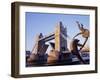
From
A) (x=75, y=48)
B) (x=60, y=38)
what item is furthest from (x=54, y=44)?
(x=75, y=48)

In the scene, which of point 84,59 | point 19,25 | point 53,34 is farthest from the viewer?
point 84,59

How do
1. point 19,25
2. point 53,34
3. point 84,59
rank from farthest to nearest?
point 84,59, point 53,34, point 19,25

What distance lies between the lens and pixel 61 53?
199 cm

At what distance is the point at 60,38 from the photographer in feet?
6.51

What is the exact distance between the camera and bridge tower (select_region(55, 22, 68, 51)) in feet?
6.48

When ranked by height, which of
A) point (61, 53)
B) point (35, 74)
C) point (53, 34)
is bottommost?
point (35, 74)

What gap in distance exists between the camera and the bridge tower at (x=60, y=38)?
1.98 meters

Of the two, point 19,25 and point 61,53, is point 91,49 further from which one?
point 19,25

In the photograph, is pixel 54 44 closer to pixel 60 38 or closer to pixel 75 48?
pixel 60 38

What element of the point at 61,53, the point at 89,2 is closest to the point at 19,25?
the point at 61,53

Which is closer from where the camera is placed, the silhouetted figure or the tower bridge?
the tower bridge

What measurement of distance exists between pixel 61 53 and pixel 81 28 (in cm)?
29

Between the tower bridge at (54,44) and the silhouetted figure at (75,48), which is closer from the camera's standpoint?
the tower bridge at (54,44)

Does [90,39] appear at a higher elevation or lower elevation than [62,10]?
lower
